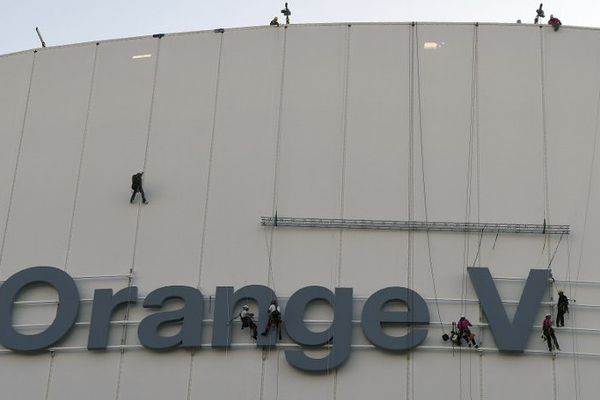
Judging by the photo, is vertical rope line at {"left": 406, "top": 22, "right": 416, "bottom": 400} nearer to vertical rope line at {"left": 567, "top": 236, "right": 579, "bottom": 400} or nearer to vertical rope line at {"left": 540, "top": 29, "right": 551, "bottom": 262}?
vertical rope line at {"left": 540, "top": 29, "right": 551, "bottom": 262}

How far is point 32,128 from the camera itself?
23.9 metres

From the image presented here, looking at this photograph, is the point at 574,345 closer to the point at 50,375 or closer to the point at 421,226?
the point at 421,226

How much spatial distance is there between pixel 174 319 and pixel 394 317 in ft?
17.1

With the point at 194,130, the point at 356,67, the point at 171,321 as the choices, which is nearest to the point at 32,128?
the point at 194,130

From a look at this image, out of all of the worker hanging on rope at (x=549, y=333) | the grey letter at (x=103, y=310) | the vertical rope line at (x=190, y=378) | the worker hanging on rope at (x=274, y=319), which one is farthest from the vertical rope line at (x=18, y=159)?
the worker hanging on rope at (x=549, y=333)

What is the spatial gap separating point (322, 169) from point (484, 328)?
221 inches

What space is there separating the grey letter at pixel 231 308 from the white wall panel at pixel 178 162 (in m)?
0.95

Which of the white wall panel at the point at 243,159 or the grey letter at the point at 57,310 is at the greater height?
the white wall panel at the point at 243,159

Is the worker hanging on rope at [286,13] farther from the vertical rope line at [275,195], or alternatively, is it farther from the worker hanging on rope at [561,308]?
the worker hanging on rope at [561,308]

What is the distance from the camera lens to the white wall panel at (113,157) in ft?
72.2

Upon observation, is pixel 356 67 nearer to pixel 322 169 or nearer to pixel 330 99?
pixel 330 99

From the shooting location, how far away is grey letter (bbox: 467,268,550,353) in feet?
66.0

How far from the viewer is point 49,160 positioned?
23391 mm

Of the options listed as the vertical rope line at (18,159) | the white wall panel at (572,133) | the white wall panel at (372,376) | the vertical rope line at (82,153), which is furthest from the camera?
the vertical rope line at (18,159)
